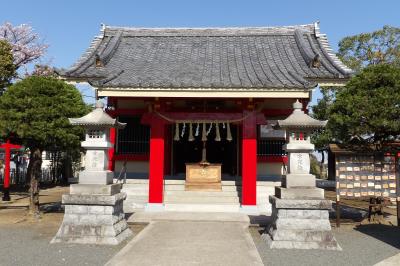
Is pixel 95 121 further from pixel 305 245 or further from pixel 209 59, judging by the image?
pixel 209 59

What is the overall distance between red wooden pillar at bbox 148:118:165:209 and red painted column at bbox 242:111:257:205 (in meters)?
2.78

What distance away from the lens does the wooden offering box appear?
13391mm

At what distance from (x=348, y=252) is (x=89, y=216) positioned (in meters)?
5.61

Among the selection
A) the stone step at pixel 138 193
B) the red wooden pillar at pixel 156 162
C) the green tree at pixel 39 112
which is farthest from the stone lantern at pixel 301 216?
the green tree at pixel 39 112

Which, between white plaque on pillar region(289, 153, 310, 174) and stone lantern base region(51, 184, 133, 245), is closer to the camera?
stone lantern base region(51, 184, 133, 245)

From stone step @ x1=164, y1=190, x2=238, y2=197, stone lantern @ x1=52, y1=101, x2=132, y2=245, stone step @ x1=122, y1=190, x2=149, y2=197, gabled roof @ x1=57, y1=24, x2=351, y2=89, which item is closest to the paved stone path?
stone lantern @ x1=52, y1=101, x2=132, y2=245

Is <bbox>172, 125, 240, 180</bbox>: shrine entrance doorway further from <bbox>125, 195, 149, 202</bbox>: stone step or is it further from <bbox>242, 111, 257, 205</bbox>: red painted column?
<bbox>242, 111, 257, 205</bbox>: red painted column

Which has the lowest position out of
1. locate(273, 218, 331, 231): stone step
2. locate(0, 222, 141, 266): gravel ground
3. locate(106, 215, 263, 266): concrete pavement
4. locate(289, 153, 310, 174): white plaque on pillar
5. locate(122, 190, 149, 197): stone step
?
locate(0, 222, 141, 266): gravel ground

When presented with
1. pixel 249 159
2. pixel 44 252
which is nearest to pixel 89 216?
→ pixel 44 252

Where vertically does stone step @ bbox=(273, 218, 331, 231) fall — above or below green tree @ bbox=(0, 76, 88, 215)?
below

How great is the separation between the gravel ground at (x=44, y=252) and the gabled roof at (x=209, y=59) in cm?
469

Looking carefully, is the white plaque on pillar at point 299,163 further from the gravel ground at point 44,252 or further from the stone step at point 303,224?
the gravel ground at point 44,252

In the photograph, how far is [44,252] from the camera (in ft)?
23.9

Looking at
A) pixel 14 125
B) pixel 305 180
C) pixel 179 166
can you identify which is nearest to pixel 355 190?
pixel 305 180
